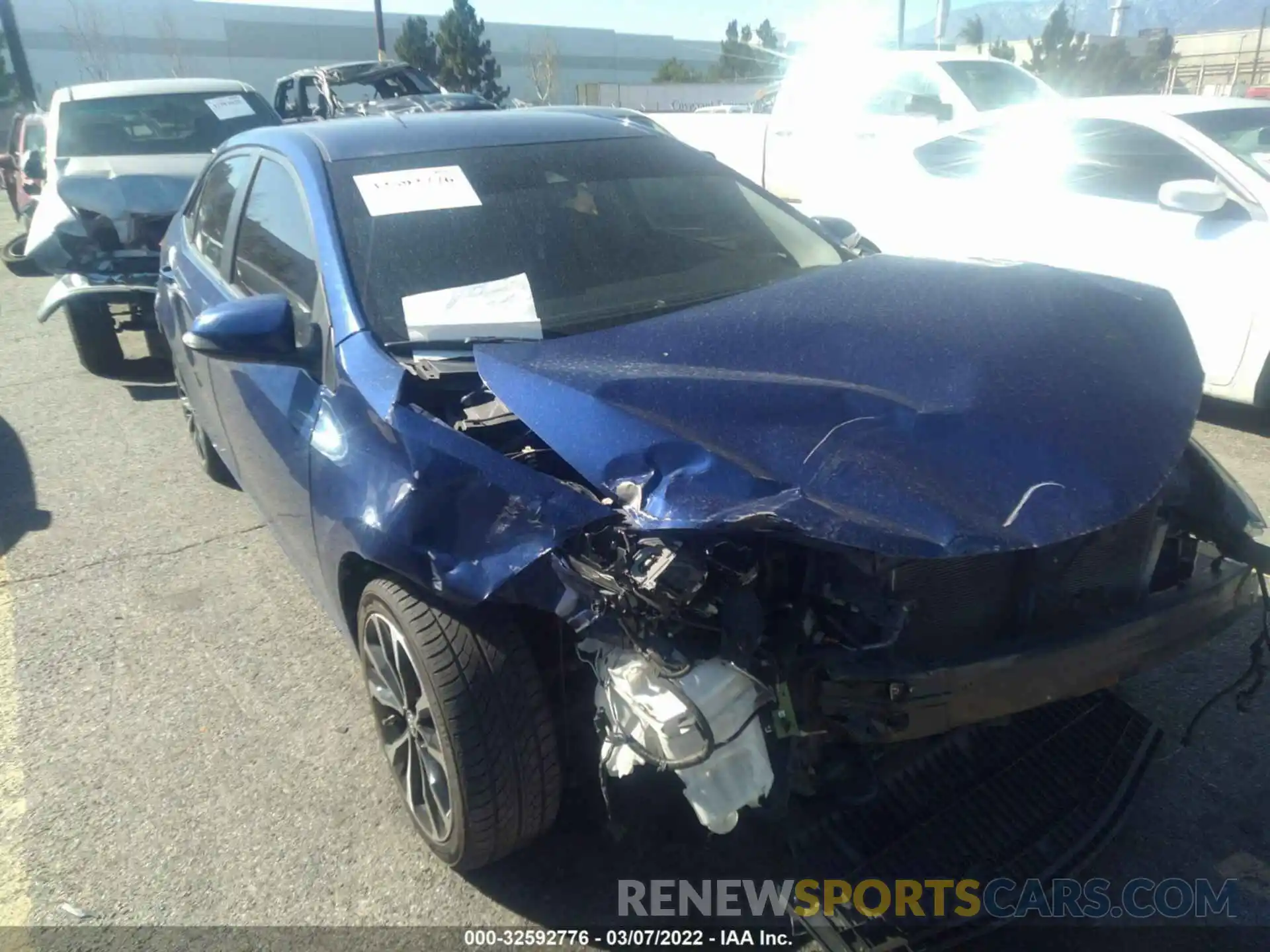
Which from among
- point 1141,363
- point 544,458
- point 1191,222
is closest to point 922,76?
point 1191,222

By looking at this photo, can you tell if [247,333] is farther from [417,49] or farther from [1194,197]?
[417,49]

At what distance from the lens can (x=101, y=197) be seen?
24.3 feet

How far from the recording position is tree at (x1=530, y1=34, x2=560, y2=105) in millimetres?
40125

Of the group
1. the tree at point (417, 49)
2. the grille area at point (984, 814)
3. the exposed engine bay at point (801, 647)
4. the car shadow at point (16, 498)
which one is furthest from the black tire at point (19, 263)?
the tree at point (417, 49)

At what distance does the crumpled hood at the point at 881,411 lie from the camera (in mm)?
1993

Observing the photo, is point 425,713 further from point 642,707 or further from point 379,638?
point 642,707

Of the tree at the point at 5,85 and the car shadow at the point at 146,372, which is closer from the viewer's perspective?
the car shadow at the point at 146,372

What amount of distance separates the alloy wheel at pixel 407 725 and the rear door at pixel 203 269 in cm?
169

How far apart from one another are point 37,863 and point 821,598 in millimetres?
2243

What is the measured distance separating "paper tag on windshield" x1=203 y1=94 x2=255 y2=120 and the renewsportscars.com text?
8241 mm

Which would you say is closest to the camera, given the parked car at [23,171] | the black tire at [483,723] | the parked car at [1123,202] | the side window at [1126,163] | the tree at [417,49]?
the black tire at [483,723]

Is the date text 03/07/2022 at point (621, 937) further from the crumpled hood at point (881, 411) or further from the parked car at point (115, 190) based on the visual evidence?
the parked car at point (115, 190)

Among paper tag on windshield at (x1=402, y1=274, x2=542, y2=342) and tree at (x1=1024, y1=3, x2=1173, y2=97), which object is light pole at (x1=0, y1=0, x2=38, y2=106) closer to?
paper tag on windshield at (x1=402, y1=274, x2=542, y2=342)

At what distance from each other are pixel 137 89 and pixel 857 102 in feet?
21.6
